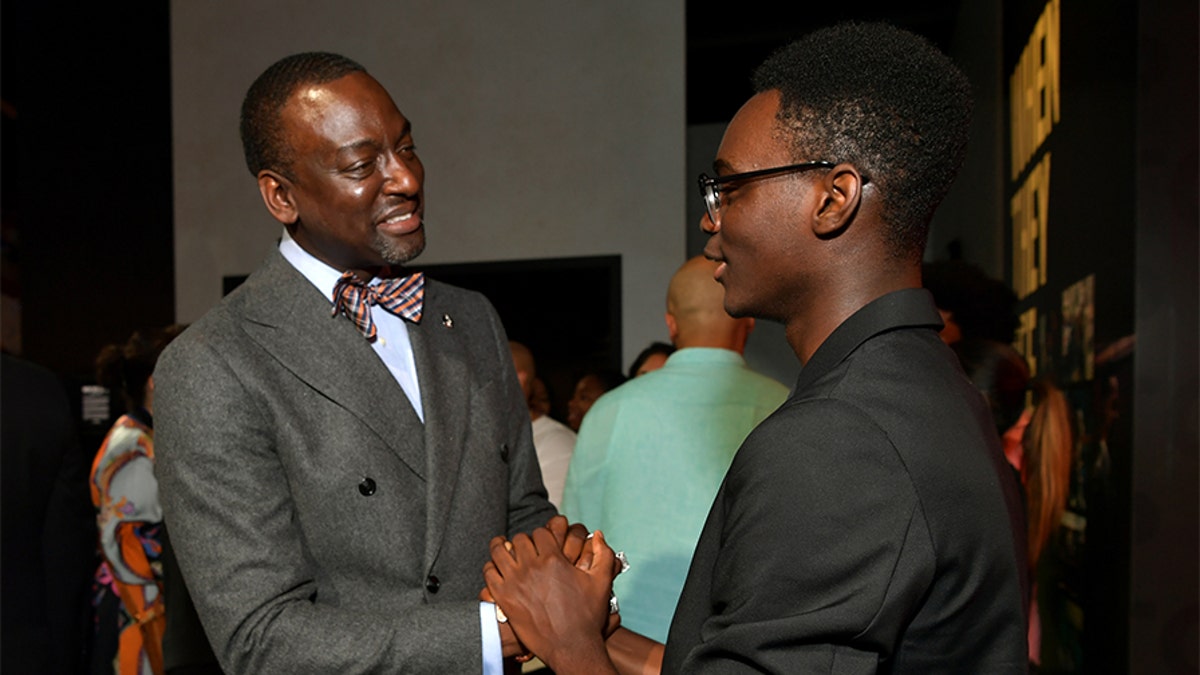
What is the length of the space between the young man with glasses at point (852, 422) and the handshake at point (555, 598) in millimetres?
296

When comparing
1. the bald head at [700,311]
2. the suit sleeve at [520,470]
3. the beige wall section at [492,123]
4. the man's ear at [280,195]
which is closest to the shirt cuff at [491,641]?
the suit sleeve at [520,470]

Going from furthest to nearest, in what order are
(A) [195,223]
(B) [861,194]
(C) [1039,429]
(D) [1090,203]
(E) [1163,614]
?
1. (A) [195,223]
2. (D) [1090,203]
3. (C) [1039,429]
4. (E) [1163,614]
5. (B) [861,194]

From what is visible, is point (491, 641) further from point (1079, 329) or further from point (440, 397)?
point (1079, 329)

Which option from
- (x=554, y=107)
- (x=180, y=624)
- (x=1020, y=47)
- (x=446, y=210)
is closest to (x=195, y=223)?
(x=446, y=210)

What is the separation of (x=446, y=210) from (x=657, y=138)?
149 cm

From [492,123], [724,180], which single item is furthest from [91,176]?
[724,180]

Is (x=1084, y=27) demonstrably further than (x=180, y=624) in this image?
Yes

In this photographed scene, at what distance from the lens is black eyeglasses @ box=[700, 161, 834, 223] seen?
106 cm

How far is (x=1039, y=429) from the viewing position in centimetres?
289

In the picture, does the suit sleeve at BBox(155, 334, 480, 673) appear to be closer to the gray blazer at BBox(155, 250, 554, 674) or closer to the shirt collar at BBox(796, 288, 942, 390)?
the gray blazer at BBox(155, 250, 554, 674)

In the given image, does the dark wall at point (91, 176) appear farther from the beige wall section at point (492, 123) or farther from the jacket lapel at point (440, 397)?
the jacket lapel at point (440, 397)

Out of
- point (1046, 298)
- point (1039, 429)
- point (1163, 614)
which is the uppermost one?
point (1046, 298)

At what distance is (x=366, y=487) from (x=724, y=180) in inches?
29.8

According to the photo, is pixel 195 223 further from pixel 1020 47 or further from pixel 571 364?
pixel 1020 47
